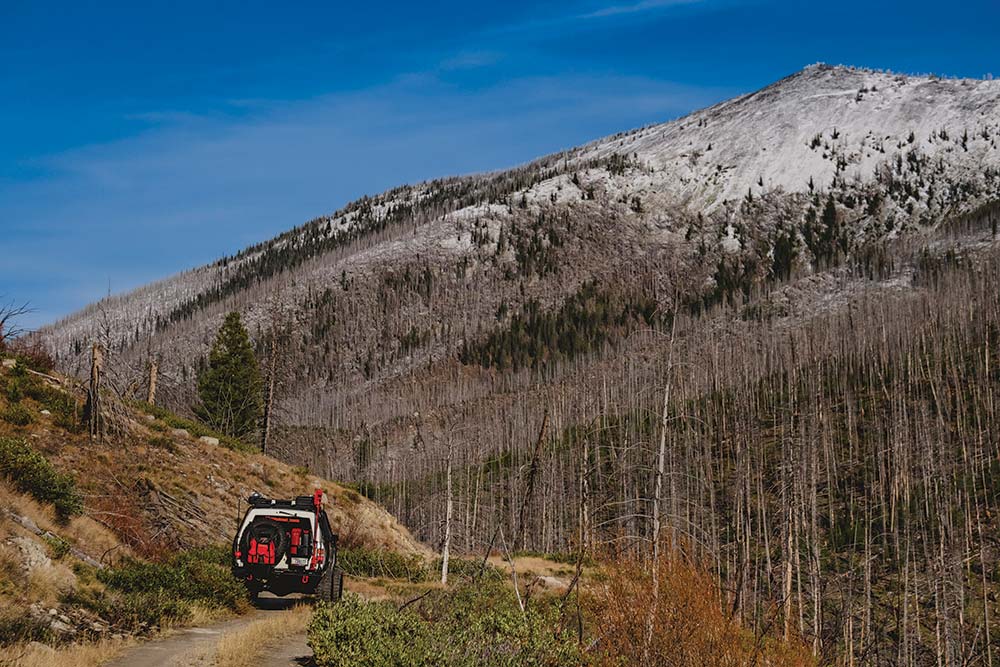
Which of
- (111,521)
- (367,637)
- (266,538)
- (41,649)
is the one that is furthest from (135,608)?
(111,521)

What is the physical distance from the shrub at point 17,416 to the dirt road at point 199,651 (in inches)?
462

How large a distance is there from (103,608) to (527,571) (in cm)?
2754

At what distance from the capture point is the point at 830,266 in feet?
654

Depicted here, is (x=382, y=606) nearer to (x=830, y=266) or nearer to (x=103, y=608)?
(x=103, y=608)

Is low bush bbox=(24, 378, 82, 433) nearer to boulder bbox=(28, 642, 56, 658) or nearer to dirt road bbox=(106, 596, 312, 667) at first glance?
dirt road bbox=(106, 596, 312, 667)

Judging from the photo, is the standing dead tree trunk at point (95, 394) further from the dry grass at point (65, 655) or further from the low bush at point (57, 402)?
the dry grass at point (65, 655)

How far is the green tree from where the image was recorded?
6272 centimetres

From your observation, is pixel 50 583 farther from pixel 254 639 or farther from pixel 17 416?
pixel 17 416

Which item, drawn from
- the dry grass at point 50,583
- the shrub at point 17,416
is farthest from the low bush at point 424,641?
the shrub at point 17,416

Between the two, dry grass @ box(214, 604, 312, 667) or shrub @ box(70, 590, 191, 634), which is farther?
shrub @ box(70, 590, 191, 634)

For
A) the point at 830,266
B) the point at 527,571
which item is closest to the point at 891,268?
the point at 830,266

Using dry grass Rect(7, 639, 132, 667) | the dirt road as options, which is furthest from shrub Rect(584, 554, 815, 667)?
dry grass Rect(7, 639, 132, 667)

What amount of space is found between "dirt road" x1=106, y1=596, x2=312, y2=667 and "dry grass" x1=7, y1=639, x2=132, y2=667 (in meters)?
0.21

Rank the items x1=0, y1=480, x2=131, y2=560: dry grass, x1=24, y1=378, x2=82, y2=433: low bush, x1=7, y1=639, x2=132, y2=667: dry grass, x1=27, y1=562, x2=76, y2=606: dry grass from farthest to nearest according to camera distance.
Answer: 1. x1=24, y1=378, x2=82, y2=433: low bush
2. x1=0, y1=480, x2=131, y2=560: dry grass
3. x1=27, y1=562, x2=76, y2=606: dry grass
4. x1=7, y1=639, x2=132, y2=667: dry grass
